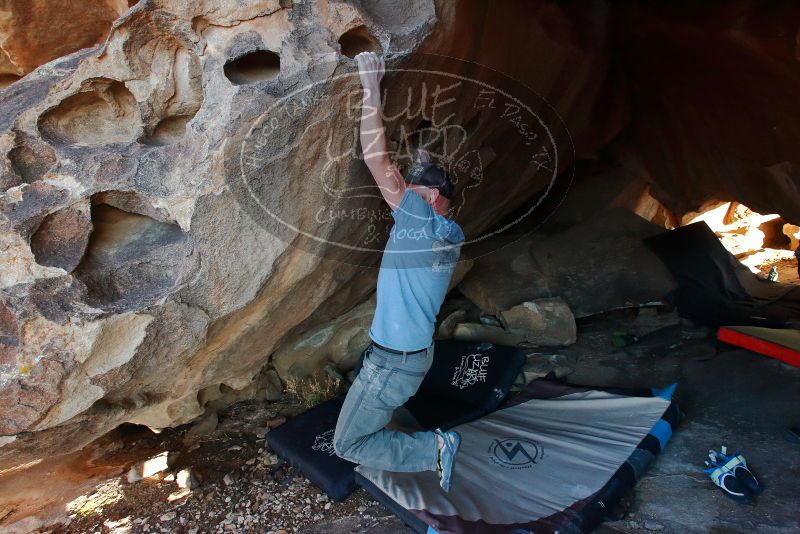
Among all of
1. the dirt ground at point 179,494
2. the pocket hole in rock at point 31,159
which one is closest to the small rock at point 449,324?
the dirt ground at point 179,494

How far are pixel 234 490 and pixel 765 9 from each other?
129 inches

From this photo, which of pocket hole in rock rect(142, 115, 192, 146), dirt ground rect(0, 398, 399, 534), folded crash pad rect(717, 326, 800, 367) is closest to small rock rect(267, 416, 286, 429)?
dirt ground rect(0, 398, 399, 534)

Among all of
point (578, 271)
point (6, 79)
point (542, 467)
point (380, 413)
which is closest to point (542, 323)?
point (578, 271)

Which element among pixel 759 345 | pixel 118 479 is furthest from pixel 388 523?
pixel 759 345

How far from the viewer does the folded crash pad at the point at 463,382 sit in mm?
2709

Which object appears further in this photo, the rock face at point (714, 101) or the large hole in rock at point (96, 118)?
the rock face at point (714, 101)

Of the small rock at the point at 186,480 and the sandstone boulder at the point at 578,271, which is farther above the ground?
the sandstone boulder at the point at 578,271

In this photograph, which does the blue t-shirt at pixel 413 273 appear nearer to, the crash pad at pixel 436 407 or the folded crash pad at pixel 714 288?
the crash pad at pixel 436 407

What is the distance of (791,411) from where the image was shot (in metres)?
2.56

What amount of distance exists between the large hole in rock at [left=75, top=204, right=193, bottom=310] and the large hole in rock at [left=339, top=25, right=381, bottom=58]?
78cm

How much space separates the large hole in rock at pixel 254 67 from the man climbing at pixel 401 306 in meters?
0.31

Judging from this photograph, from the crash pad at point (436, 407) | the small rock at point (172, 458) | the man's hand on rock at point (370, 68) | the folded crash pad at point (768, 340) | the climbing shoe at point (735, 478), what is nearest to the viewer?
the man's hand on rock at point (370, 68)

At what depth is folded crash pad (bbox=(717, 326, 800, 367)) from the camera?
2893 millimetres

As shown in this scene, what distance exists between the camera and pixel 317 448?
2430 millimetres
